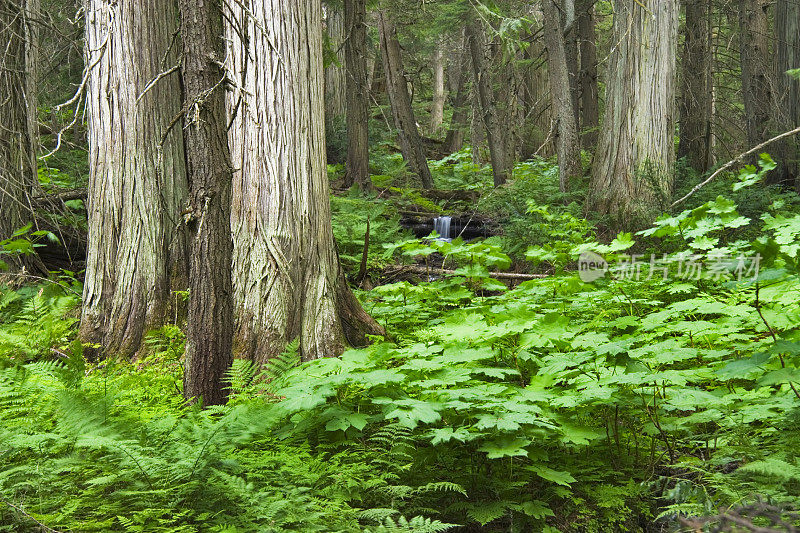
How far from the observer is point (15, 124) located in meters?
6.51

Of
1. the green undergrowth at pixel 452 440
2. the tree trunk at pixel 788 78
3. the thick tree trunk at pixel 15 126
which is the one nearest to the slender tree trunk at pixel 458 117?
the tree trunk at pixel 788 78

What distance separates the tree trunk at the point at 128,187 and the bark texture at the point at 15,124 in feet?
5.31

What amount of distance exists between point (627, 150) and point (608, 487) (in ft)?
21.0

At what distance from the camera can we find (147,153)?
203 inches

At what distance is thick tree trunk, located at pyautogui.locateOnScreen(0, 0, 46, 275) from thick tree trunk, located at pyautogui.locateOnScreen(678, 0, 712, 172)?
410 inches

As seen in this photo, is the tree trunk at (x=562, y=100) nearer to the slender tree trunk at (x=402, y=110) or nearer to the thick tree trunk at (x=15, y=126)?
the slender tree trunk at (x=402, y=110)

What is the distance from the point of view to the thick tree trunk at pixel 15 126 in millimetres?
6250

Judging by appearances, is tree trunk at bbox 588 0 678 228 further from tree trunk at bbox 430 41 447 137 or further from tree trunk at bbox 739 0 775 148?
tree trunk at bbox 430 41 447 137

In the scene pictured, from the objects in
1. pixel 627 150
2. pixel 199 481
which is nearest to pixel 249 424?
pixel 199 481

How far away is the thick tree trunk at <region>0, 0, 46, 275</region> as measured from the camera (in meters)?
6.25

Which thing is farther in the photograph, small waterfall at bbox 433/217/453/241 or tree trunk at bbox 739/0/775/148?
tree trunk at bbox 739/0/775/148

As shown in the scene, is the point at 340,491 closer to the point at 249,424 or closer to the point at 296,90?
the point at 249,424

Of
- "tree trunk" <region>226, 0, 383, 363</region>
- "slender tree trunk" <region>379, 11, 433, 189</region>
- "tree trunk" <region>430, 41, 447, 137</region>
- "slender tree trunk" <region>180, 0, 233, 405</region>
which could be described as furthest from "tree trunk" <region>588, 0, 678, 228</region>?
"tree trunk" <region>430, 41, 447, 137</region>

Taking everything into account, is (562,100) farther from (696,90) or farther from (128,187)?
(128,187)
